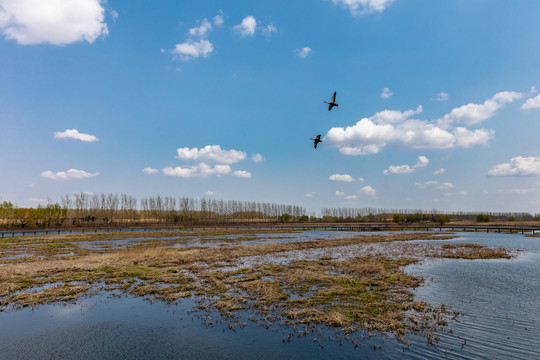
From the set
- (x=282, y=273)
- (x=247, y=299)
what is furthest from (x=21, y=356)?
(x=282, y=273)

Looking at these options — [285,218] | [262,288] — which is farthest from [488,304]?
[285,218]

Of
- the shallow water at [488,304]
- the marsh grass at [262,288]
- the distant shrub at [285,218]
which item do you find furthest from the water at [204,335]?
the distant shrub at [285,218]

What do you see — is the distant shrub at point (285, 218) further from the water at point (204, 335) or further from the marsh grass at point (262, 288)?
the water at point (204, 335)

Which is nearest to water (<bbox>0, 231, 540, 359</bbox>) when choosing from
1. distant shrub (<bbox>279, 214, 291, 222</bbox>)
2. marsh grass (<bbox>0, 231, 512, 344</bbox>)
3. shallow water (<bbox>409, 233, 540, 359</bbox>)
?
shallow water (<bbox>409, 233, 540, 359</bbox>)

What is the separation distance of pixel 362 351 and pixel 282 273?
45.3ft

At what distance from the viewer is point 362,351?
1090 cm

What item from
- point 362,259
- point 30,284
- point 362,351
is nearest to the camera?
point 362,351

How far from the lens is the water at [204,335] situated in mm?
10930

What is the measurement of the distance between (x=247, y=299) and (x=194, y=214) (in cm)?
13759

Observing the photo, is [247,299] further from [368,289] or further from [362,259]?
[362,259]

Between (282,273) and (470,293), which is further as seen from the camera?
(282,273)

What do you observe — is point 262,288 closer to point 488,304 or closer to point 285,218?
point 488,304

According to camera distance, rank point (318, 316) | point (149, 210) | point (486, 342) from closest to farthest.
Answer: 1. point (486, 342)
2. point (318, 316)
3. point (149, 210)

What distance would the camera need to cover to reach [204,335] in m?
12.5
